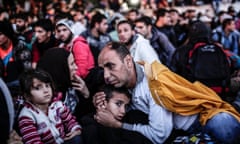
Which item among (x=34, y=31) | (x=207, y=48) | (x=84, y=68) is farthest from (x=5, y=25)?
(x=207, y=48)

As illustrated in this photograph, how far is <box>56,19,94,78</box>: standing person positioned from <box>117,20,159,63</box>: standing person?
2.06 ft

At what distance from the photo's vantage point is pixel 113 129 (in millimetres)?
2322

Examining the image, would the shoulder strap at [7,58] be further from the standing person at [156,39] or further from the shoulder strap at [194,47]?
the shoulder strap at [194,47]

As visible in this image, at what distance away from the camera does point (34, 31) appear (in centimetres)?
534

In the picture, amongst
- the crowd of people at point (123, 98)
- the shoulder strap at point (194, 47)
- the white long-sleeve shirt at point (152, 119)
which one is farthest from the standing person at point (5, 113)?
the shoulder strap at point (194, 47)

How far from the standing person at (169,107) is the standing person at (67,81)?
76 cm

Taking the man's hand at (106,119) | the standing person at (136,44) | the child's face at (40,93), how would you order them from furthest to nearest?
the standing person at (136,44) < the child's face at (40,93) < the man's hand at (106,119)

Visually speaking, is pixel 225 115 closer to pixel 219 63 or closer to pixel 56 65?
pixel 56 65

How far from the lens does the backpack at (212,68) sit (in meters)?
4.42

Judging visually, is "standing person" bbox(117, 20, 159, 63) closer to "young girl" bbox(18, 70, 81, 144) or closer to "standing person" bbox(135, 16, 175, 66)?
"standing person" bbox(135, 16, 175, 66)

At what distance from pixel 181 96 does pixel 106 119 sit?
1.79 ft

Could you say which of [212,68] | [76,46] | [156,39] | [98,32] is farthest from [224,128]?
[98,32]

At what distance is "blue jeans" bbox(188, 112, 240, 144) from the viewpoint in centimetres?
225

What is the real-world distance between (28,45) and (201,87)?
367 centimetres
